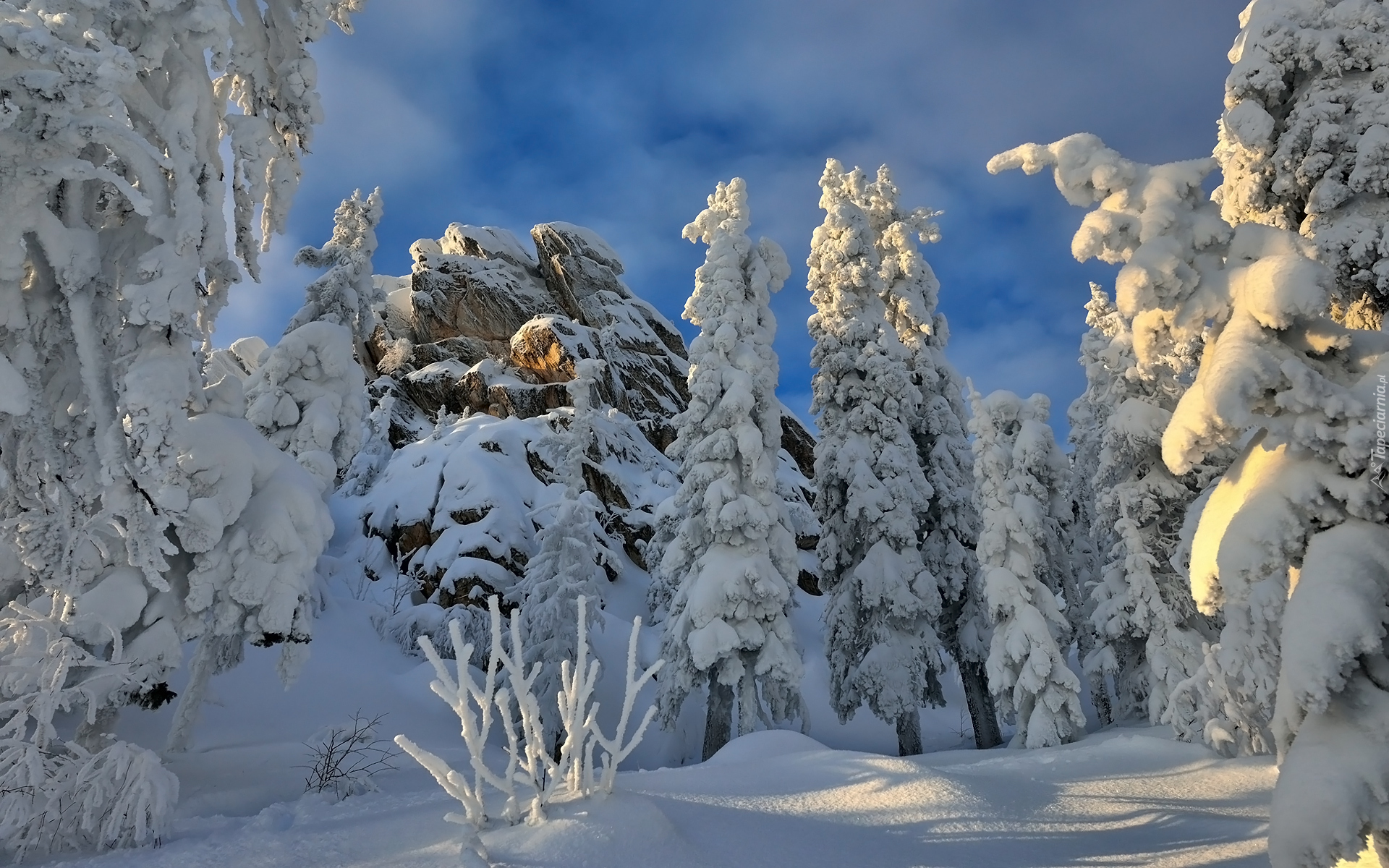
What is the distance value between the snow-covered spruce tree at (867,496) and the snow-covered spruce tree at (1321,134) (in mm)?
A: 9951

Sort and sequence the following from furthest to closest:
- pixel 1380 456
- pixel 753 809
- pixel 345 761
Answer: pixel 345 761, pixel 753 809, pixel 1380 456

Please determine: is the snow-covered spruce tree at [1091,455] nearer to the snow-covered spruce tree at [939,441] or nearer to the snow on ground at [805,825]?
the snow-covered spruce tree at [939,441]

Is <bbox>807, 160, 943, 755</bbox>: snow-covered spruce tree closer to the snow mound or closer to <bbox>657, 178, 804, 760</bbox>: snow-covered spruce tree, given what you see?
<bbox>657, 178, 804, 760</bbox>: snow-covered spruce tree

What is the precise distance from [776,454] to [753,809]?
11.6 m

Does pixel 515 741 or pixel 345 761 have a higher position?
pixel 515 741

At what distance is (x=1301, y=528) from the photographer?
3965 millimetres

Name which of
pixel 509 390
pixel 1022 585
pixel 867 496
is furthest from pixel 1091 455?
pixel 509 390

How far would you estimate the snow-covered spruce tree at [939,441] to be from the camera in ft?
63.0

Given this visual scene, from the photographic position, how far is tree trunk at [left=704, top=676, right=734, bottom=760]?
15422mm

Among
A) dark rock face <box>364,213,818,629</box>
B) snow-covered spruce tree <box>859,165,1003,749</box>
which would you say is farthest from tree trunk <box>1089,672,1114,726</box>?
dark rock face <box>364,213,818,629</box>

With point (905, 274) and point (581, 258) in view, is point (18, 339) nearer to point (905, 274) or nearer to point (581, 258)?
point (905, 274)

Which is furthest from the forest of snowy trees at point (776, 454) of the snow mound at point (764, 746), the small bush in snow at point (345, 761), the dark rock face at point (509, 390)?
the dark rock face at point (509, 390)

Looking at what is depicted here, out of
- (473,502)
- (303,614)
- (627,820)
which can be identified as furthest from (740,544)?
(473,502)

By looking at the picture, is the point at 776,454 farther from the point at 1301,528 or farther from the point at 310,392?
the point at 1301,528
